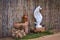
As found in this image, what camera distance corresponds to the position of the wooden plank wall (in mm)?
4742

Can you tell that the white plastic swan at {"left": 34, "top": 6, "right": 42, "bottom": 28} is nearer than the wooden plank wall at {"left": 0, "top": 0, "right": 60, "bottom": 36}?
No

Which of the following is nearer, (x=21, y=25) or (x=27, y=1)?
(x=21, y=25)

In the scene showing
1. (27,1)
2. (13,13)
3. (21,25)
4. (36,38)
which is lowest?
(36,38)

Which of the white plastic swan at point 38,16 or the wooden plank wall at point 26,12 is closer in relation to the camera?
the wooden plank wall at point 26,12

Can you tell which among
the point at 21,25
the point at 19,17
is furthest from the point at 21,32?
the point at 19,17

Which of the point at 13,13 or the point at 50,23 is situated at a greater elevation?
the point at 13,13

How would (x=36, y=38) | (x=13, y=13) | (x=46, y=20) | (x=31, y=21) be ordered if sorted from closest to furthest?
(x=36, y=38) < (x=13, y=13) < (x=31, y=21) < (x=46, y=20)

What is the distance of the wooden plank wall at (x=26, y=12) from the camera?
474 cm

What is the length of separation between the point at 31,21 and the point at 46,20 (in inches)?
25.5

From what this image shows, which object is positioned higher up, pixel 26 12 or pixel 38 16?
pixel 26 12

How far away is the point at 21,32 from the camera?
450 cm

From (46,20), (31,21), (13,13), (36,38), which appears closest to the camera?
(36,38)

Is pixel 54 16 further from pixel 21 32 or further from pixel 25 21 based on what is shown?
pixel 21 32

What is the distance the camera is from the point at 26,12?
5.17 metres
